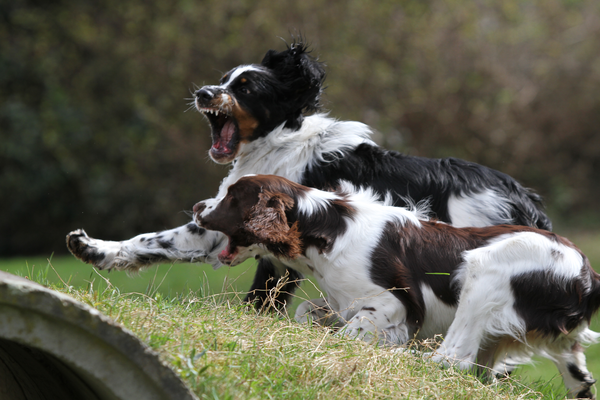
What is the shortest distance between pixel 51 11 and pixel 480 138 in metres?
10.9

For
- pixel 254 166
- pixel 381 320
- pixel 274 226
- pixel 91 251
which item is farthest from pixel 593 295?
pixel 91 251

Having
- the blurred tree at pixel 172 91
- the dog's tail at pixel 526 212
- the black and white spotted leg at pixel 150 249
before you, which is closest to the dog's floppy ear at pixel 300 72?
the black and white spotted leg at pixel 150 249

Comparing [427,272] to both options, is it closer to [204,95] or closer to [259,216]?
[259,216]

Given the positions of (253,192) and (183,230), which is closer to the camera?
(253,192)

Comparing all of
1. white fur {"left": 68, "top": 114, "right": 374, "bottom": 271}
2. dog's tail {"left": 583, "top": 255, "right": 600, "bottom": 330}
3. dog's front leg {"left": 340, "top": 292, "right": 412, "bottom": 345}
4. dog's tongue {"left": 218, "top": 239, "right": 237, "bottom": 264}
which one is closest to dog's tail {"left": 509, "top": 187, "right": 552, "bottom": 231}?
dog's tail {"left": 583, "top": 255, "right": 600, "bottom": 330}

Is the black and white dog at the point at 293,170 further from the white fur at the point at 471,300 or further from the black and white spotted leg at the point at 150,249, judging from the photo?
the white fur at the point at 471,300

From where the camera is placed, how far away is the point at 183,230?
5059 mm

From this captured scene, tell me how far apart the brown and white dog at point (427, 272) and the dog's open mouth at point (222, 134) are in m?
0.77

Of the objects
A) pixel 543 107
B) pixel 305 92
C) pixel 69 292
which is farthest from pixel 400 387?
pixel 543 107

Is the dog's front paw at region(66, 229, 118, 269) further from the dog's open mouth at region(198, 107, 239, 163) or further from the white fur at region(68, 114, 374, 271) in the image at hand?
the dog's open mouth at region(198, 107, 239, 163)

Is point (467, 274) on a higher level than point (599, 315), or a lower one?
higher

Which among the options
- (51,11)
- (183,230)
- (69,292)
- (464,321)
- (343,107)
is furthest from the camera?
(51,11)

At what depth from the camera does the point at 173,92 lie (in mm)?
15344

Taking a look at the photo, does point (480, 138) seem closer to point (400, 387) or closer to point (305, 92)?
point (305, 92)
